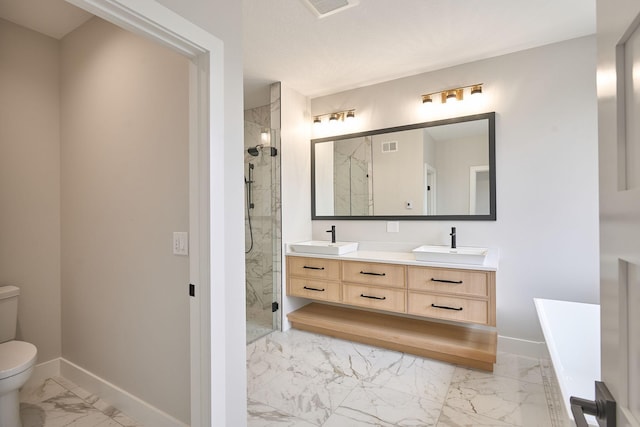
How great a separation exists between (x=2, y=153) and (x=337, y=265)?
273 cm

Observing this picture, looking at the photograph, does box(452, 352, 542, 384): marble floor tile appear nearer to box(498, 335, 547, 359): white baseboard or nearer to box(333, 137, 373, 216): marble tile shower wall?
box(498, 335, 547, 359): white baseboard

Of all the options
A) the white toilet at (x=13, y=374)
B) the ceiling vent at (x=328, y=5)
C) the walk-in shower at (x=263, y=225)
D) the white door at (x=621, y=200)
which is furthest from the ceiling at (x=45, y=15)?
the white door at (x=621, y=200)

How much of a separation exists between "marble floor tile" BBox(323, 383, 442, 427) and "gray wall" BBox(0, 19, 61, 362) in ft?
7.40

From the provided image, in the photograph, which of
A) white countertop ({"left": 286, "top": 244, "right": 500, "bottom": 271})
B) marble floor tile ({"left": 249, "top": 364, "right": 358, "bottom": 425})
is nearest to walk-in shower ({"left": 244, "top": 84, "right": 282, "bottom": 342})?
white countertop ({"left": 286, "top": 244, "right": 500, "bottom": 271})

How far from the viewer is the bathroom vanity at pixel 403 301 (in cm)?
245

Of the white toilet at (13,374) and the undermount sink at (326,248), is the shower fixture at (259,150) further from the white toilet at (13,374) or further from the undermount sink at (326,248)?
the white toilet at (13,374)

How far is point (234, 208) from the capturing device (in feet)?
5.05

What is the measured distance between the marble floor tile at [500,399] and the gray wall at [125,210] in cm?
174

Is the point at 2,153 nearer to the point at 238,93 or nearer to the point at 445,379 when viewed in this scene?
the point at 238,93

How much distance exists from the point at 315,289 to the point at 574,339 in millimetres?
2092

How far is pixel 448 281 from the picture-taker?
254cm

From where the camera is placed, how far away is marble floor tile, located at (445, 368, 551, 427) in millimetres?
1876

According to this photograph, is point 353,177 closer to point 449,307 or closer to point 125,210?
point 449,307

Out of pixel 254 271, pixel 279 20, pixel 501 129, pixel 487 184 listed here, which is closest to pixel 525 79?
pixel 501 129
